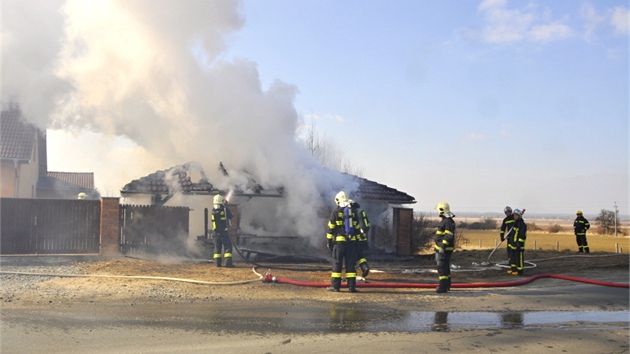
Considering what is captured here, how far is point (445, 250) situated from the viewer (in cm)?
1018

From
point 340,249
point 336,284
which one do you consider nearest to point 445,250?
Result: point 340,249

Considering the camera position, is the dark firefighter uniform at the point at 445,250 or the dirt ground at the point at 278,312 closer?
the dirt ground at the point at 278,312

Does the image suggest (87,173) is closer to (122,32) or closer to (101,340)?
(122,32)

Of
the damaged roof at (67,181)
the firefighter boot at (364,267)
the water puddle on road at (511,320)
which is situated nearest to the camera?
the water puddle on road at (511,320)

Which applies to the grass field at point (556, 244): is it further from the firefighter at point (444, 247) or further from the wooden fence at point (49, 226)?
the wooden fence at point (49, 226)

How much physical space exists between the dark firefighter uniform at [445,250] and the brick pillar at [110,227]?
9174 millimetres

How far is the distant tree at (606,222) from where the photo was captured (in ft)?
200

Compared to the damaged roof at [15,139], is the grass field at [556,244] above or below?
below

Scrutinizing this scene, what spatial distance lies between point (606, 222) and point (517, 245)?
5641cm

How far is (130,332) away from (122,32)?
9.57 metres

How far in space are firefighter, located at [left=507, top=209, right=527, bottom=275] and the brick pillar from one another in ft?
34.5

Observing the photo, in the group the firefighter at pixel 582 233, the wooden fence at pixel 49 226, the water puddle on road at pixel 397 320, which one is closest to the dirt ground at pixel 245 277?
the water puddle on road at pixel 397 320

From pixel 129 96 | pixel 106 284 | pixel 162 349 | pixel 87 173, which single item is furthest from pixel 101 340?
pixel 87 173

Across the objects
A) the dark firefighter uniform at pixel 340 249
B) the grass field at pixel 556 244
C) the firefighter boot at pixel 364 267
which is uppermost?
the dark firefighter uniform at pixel 340 249
